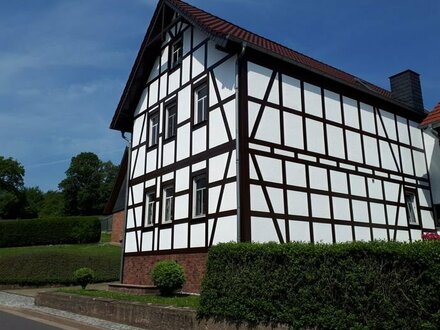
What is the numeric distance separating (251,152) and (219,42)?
371 cm

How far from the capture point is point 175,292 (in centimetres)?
1431

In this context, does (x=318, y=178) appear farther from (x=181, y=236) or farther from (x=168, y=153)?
(x=168, y=153)

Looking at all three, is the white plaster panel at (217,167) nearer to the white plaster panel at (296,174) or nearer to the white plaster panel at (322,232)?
the white plaster panel at (296,174)

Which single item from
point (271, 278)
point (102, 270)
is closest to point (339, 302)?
point (271, 278)

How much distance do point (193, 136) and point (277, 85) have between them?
349 centimetres

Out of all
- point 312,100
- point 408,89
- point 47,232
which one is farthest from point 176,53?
point 47,232

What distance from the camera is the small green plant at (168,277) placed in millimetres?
12828

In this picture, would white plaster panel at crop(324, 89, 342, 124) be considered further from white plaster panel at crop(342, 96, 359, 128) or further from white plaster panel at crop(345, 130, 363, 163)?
white plaster panel at crop(345, 130, 363, 163)

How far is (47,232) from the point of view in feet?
117

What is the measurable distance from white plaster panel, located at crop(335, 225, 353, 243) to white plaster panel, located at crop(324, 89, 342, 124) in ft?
13.1

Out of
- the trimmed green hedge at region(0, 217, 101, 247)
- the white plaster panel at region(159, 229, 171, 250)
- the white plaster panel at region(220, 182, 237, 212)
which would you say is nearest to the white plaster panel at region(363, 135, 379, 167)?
the white plaster panel at region(220, 182, 237, 212)

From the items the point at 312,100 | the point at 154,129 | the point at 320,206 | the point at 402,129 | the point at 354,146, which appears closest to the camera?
the point at 320,206

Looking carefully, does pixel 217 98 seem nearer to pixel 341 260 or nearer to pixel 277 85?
pixel 277 85

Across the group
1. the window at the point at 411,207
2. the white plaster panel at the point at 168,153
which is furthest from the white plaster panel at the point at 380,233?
the white plaster panel at the point at 168,153
